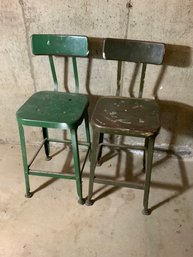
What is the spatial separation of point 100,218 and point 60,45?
1177mm

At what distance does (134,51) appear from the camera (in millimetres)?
1615

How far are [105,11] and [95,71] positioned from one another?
41 centimetres

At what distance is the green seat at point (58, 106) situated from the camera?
1.49 m

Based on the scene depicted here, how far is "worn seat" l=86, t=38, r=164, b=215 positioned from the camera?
1408 mm

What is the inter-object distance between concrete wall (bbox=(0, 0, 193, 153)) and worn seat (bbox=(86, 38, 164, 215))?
126 mm

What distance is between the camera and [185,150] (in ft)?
6.89

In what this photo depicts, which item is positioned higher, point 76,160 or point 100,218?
point 76,160

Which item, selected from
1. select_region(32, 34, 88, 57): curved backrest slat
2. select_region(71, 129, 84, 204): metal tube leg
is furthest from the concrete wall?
select_region(71, 129, 84, 204): metal tube leg

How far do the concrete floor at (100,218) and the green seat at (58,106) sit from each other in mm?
137

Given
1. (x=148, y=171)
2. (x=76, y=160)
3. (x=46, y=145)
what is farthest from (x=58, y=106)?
(x=148, y=171)

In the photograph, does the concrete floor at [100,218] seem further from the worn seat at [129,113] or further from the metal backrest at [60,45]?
the metal backrest at [60,45]

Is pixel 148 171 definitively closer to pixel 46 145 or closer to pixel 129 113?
pixel 129 113

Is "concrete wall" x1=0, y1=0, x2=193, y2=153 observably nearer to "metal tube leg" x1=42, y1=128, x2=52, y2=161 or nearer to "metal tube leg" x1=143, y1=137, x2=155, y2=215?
"metal tube leg" x1=42, y1=128, x2=52, y2=161

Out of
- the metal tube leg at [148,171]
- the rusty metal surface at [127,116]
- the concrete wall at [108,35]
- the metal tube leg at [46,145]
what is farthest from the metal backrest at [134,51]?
the metal tube leg at [46,145]
